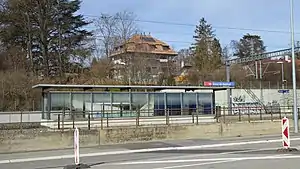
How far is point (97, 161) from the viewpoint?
16.1 m

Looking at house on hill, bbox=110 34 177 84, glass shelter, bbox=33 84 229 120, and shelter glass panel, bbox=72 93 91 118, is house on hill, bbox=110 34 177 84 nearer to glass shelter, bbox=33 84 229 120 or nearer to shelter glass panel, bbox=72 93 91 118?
glass shelter, bbox=33 84 229 120

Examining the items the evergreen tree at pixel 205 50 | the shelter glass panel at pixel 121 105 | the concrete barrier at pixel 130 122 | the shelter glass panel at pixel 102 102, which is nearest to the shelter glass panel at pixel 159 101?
the concrete barrier at pixel 130 122

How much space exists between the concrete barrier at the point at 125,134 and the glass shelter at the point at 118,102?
9.19ft

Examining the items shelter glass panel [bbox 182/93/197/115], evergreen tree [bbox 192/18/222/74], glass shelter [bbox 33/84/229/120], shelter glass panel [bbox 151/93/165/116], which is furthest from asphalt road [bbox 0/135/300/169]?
evergreen tree [bbox 192/18/222/74]

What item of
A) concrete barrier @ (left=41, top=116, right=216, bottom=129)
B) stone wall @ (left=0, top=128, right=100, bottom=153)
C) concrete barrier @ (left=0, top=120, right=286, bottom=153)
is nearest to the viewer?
stone wall @ (left=0, top=128, right=100, bottom=153)

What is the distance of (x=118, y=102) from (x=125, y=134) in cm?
709

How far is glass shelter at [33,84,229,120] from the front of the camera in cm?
2833

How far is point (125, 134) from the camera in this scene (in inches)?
940

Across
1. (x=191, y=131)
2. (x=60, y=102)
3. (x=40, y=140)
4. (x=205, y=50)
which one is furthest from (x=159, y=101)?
(x=205, y=50)

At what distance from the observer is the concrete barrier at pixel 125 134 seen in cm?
2080

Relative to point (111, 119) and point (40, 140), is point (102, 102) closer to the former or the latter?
point (111, 119)

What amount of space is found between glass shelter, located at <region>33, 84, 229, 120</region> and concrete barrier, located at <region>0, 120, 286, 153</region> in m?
2.80

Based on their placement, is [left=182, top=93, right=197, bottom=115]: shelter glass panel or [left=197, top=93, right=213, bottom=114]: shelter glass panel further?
[left=197, top=93, right=213, bottom=114]: shelter glass panel

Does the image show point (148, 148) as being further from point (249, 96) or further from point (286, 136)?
point (249, 96)
